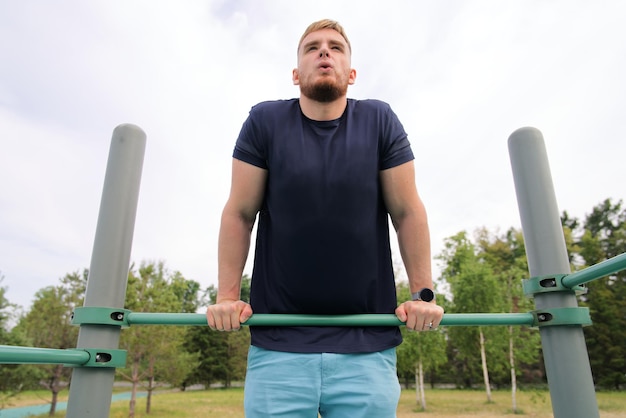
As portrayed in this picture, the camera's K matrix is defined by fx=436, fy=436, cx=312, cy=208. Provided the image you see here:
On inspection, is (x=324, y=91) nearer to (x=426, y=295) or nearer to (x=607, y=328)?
(x=426, y=295)

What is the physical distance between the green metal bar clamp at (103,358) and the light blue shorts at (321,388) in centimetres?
48

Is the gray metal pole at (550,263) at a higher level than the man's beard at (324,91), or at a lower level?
lower

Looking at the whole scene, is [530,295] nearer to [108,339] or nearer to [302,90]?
[302,90]

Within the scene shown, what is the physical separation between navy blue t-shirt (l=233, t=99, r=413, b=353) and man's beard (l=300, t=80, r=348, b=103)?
8 cm

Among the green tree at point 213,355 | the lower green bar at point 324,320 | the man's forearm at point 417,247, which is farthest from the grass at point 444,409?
the lower green bar at point 324,320

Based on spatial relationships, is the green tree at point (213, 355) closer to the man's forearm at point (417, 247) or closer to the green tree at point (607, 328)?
the green tree at point (607, 328)

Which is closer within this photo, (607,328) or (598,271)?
(598,271)

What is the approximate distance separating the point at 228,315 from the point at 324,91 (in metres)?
0.80

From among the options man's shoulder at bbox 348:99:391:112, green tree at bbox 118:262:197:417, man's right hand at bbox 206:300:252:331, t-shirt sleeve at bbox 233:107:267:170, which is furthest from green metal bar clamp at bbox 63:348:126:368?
green tree at bbox 118:262:197:417

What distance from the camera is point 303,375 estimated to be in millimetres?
1311

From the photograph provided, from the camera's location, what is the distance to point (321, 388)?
132 centimetres

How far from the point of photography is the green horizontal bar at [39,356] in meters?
1.16

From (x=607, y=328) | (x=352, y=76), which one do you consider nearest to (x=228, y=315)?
(x=352, y=76)

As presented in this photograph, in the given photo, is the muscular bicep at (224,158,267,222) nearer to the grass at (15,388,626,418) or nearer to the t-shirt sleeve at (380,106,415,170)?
the t-shirt sleeve at (380,106,415,170)
